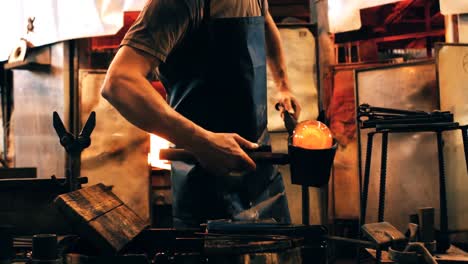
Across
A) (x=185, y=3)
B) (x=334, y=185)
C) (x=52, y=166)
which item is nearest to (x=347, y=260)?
(x=334, y=185)

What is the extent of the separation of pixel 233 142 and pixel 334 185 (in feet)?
14.6

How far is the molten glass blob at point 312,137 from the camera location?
1986 millimetres

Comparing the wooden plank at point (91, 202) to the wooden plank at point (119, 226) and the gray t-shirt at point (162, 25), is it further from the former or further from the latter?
the gray t-shirt at point (162, 25)

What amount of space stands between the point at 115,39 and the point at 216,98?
5371 millimetres

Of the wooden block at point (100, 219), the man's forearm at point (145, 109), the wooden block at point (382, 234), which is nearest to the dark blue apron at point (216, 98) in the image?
the man's forearm at point (145, 109)

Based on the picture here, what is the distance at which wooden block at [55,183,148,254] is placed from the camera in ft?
5.18

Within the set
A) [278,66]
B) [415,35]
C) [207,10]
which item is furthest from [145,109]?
[415,35]

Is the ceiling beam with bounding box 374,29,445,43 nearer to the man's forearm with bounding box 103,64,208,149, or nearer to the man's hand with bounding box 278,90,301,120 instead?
the man's hand with bounding box 278,90,301,120

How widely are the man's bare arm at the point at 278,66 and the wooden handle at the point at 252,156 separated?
95 cm

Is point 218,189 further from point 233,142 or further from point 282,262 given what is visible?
point 282,262

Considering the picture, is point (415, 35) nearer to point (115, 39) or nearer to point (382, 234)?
point (115, 39)

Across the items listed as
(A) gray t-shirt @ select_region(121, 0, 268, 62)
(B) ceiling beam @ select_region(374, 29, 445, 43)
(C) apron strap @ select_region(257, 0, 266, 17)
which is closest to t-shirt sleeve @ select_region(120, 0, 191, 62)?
(A) gray t-shirt @ select_region(121, 0, 268, 62)

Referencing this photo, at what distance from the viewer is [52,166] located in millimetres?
6016

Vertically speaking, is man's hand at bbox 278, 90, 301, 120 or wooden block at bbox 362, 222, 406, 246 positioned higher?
man's hand at bbox 278, 90, 301, 120
